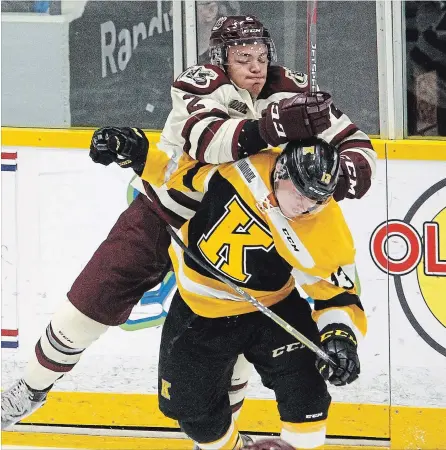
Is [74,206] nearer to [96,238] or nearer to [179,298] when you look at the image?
[96,238]

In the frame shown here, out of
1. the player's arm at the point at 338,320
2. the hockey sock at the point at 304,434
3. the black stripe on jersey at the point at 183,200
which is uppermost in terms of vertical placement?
the black stripe on jersey at the point at 183,200

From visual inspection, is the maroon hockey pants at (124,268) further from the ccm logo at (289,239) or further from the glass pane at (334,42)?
the glass pane at (334,42)

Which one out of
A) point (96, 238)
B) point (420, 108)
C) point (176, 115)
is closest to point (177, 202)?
point (176, 115)

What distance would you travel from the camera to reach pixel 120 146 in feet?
9.14

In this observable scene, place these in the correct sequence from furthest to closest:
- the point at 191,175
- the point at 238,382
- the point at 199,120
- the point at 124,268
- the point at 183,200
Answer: the point at 238,382 < the point at 124,268 < the point at 183,200 < the point at 191,175 < the point at 199,120

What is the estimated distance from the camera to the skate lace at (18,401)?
129 inches

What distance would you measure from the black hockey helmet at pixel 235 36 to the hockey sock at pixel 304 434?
3.27 ft

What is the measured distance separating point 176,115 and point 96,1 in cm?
116

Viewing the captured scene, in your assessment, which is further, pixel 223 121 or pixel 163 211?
pixel 163 211

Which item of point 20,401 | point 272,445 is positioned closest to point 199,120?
point 272,445

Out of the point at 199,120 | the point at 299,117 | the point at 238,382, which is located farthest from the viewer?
the point at 238,382

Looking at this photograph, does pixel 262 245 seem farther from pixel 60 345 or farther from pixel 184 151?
pixel 60 345

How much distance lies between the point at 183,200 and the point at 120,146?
0.28m

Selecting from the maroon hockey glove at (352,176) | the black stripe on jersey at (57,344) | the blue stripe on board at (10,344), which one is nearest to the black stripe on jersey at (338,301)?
the maroon hockey glove at (352,176)
